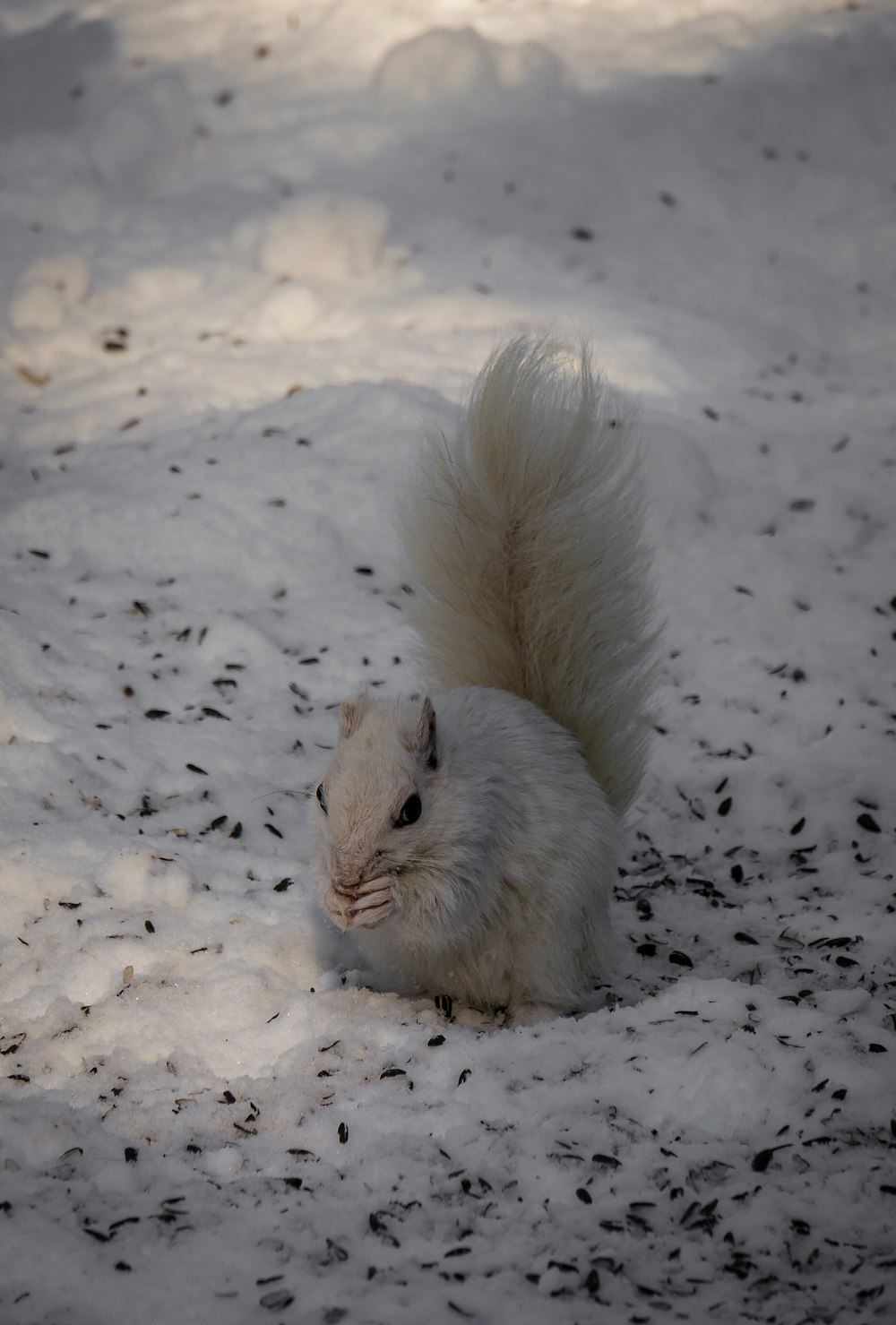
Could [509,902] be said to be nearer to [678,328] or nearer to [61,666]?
[61,666]

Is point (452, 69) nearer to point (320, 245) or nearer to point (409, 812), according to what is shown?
point (320, 245)

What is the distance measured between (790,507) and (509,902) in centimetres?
255

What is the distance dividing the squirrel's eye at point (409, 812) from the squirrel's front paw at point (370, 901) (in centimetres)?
11

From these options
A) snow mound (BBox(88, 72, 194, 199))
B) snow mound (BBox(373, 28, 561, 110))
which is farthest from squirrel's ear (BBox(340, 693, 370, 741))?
snow mound (BBox(373, 28, 561, 110))

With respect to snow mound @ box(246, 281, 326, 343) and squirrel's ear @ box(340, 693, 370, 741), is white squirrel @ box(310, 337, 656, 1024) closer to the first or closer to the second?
squirrel's ear @ box(340, 693, 370, 741)

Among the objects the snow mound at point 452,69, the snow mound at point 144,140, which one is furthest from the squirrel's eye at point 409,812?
the snow mound at point 452,69

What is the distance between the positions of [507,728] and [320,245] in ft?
12.7

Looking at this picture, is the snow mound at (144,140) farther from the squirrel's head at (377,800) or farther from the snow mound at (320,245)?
the squirrel's head at (377,800)

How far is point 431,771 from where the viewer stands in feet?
7.64

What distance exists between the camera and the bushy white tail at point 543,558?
2641 mm

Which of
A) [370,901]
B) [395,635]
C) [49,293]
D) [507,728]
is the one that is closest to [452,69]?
[49,293]

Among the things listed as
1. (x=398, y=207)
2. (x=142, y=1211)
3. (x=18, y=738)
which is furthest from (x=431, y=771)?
(x=398, y=207)

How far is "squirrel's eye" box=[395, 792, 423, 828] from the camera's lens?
7.34 ft

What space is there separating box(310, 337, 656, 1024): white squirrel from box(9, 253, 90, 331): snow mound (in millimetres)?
3213
